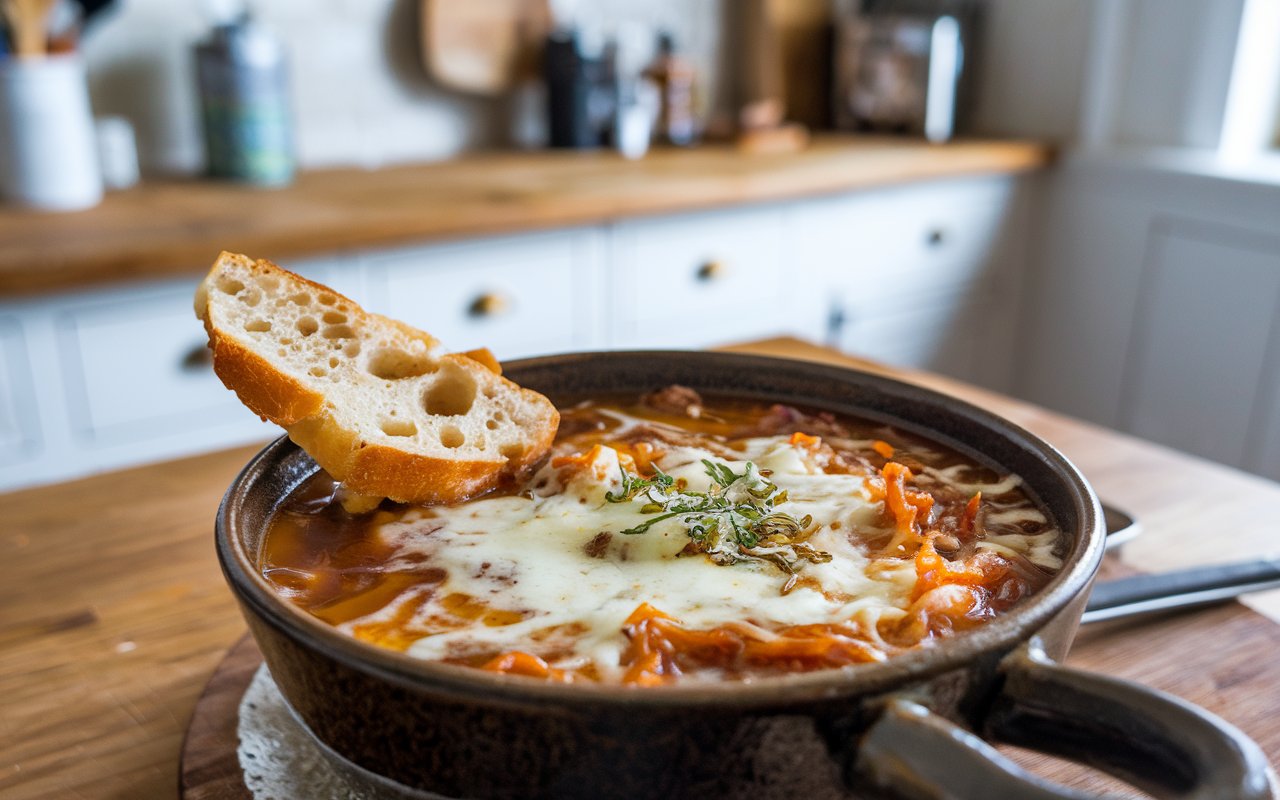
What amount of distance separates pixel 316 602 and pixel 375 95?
104 inches

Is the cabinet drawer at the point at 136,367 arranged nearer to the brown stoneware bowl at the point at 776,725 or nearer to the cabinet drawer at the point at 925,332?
the brown stoneware bowl at the point at 776,725

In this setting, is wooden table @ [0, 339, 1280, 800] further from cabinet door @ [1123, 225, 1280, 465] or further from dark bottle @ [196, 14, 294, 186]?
cabinet door @ [1123, 225, 1280, 465]

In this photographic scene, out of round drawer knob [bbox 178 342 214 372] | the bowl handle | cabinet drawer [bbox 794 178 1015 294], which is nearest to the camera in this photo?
the bowl handle

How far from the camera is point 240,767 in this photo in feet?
2.52

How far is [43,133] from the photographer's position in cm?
234

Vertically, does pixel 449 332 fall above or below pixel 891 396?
below

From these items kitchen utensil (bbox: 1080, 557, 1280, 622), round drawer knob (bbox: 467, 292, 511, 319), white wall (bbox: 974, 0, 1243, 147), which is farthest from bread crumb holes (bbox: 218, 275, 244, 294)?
white wall (bbox: 974, 0, 1243, 147)

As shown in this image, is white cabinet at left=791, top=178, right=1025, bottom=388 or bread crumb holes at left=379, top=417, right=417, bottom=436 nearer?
bread crumb holes at left=379, top=417, right=417, bottom=436

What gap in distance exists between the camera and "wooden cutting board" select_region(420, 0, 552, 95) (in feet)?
10.1

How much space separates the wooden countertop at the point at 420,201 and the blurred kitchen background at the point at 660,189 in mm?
11

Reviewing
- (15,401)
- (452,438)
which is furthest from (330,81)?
(452,438)

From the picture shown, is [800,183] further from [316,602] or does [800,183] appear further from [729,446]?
[316,602]

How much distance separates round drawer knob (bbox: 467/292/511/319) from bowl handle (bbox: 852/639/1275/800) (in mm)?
2028

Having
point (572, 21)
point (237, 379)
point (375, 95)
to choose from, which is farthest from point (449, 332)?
point (237, 379)
